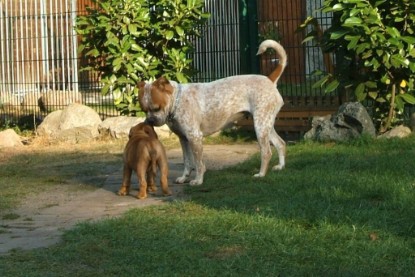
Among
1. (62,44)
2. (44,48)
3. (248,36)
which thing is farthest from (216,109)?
(44,48)

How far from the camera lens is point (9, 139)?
48.1ft

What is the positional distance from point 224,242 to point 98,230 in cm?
119

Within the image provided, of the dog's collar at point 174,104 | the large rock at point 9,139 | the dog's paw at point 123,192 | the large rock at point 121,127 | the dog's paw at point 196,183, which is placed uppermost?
the dog's collar at point 174,104

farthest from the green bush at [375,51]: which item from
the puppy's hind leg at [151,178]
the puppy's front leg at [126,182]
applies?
the puppy's front leg at [126,182]

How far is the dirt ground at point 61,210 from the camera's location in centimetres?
750

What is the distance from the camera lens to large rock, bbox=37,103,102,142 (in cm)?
1481

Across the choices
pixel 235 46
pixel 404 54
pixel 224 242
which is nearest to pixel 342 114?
pixel 404 54

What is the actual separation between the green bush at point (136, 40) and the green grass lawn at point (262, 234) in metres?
5.63

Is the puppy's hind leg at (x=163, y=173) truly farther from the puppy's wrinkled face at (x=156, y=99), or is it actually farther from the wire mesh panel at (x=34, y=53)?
the wire mesh panel at (x=34, y=53)

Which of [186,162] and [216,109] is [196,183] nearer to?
[186,162]

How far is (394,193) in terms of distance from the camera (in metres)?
8.03

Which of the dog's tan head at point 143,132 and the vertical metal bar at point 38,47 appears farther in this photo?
the vertical metal bar at point 38,47

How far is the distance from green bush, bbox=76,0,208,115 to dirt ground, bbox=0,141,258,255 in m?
3.75

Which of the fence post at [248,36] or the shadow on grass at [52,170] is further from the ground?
the fence post at [248,36]
